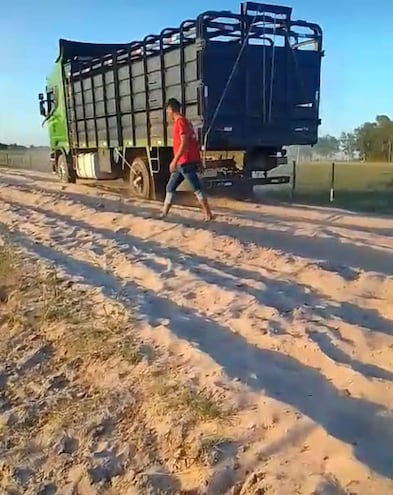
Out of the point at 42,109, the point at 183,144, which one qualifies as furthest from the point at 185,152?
the point at 42,109

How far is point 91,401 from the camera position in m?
4.25

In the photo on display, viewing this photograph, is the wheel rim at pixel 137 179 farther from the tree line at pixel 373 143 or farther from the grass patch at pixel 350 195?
the tree line at pixel 373 143

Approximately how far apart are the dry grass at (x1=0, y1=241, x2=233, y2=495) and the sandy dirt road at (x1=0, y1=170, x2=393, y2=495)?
0.16m

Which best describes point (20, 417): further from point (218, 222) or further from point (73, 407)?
point (218, 222)

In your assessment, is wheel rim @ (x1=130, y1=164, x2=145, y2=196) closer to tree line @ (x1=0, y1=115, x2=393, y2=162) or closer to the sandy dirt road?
the sandy dirt road

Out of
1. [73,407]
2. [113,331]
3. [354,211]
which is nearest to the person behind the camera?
[73,407]

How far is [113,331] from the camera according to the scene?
505 cm

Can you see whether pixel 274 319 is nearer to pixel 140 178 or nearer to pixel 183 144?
pixel 183 144

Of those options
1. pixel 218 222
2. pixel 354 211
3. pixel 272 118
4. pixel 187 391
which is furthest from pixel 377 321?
→ pixel 272 118

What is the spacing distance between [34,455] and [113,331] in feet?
4.70

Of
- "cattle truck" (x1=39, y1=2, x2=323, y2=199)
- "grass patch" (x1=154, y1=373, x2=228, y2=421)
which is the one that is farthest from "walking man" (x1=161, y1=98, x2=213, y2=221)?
"grass patch" (x1=154, y1=373, x2=228, y2=421)

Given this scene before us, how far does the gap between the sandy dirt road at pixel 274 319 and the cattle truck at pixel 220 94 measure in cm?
229

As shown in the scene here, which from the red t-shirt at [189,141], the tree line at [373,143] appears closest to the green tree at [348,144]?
the tree line at [373,143]

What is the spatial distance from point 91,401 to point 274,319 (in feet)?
5.14
